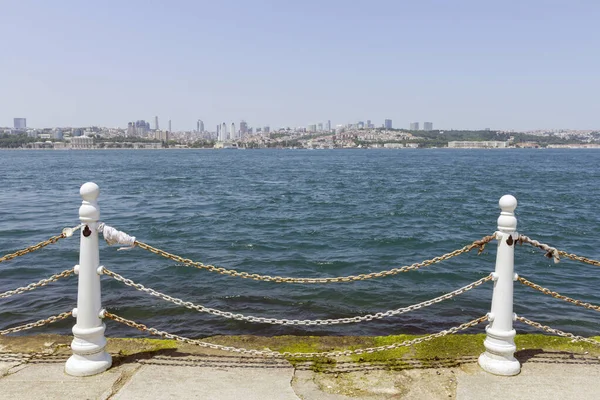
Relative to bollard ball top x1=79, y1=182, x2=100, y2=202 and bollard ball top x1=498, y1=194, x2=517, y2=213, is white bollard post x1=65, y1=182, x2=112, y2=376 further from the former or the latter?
bollard ball top x1=498, y1=194, x2=517, y2=213

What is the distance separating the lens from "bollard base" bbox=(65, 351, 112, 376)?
15.1ft

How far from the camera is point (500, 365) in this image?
15.5ft

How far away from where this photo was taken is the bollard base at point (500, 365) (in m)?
4.70

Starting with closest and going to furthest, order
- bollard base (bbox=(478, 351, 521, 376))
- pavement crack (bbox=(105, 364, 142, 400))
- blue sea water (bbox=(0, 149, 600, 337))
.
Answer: pavement crack (bbox=(105, 364, 142, 400)) < bollard base (bbox=(478, 351, 521, 376)) < blue sea water (bbox=(0, 149, 600, 337))

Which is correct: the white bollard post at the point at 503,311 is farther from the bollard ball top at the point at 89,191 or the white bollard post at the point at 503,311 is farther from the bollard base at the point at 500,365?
the bollard ball top at the point at 89,191

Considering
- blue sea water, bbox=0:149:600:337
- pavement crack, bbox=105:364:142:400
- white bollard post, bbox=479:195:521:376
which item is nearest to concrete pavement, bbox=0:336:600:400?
pavement crack, bbox=105:364:142:400

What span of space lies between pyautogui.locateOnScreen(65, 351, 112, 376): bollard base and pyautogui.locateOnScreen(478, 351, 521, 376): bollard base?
3.63m

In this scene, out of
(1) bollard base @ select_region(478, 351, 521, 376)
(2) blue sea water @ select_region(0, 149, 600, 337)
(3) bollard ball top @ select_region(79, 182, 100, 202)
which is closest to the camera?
(3) bollard ball top @ select_region(79, 182, 100, 202)

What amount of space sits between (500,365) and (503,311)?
0.50 meters

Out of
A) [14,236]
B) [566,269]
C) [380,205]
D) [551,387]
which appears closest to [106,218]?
[14,236]

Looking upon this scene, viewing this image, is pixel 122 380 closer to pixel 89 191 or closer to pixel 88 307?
pixel 88 307

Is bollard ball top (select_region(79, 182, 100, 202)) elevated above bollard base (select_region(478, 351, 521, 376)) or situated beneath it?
elevated above

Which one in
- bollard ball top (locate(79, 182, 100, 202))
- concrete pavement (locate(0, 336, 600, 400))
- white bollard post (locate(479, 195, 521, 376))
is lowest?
concrete pavement (locate(0, 336, 600, 400))

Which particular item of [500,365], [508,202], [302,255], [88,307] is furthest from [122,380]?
[302,255]
